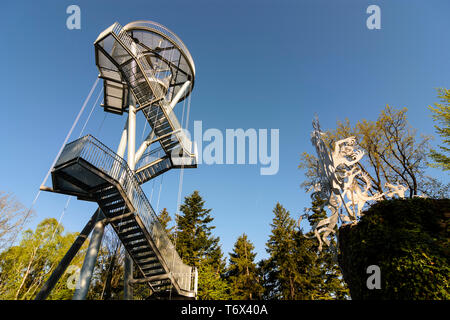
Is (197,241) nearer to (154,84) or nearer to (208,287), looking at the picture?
(208,287)

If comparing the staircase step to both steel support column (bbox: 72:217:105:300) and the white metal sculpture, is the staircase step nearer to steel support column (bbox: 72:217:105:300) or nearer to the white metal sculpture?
steel support column (bbox: 72:217:105:300)

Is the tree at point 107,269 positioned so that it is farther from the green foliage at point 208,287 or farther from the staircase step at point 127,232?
the staircase step at point 127,232

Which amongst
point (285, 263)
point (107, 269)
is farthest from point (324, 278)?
point (107, 269)

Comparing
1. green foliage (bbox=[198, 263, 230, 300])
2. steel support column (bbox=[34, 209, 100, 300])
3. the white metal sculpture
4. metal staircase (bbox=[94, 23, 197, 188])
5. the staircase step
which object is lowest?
green foliage (bbox=[198, 263, 230, 300])

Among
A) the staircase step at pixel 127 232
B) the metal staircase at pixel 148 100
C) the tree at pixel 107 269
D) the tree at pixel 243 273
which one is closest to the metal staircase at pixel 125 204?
the staircase step at pixel 127 232

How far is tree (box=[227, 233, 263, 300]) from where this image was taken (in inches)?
1008

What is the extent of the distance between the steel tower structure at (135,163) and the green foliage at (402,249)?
7.14 metres

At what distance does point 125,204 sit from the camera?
8.70 meters

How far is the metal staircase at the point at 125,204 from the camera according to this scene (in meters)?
8.16

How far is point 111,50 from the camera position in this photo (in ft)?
40.4

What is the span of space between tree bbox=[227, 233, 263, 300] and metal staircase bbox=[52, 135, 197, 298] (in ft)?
56.8

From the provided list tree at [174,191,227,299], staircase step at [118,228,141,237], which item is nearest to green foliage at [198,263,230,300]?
tree at [174,191,227,299]
